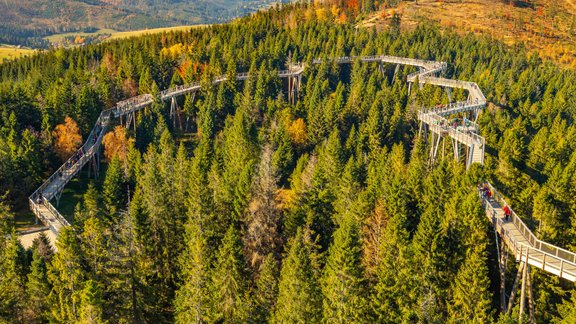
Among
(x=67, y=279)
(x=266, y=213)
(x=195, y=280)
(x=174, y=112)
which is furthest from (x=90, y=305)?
(x=174, y=112)

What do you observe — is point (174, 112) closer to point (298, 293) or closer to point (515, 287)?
point (298, 293)

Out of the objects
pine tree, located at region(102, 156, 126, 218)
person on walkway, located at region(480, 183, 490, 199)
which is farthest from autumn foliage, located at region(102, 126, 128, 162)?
person on walkway, located at region(480, 183, 490, 199)

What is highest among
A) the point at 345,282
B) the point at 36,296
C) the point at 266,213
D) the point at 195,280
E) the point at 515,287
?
the point at 266,213

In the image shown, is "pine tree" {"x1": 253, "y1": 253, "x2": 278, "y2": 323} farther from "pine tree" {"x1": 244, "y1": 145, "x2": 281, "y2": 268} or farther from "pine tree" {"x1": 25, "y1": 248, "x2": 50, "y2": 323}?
"pine tree" {"x1": 25, "y1": 248, "x2": 50, "y2": 323}

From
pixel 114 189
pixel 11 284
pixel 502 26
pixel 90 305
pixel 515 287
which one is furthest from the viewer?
pixel 502 26

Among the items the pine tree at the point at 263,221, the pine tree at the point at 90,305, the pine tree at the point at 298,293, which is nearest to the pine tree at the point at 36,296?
the pine tree at the point at 90,305

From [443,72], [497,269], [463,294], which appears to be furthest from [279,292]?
[443,72]

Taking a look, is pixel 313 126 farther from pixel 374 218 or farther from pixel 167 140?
pixel 374 218

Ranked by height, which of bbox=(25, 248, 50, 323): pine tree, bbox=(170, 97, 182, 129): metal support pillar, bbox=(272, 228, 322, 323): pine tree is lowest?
bbox=(25, 248, 50, 323): pine tree
